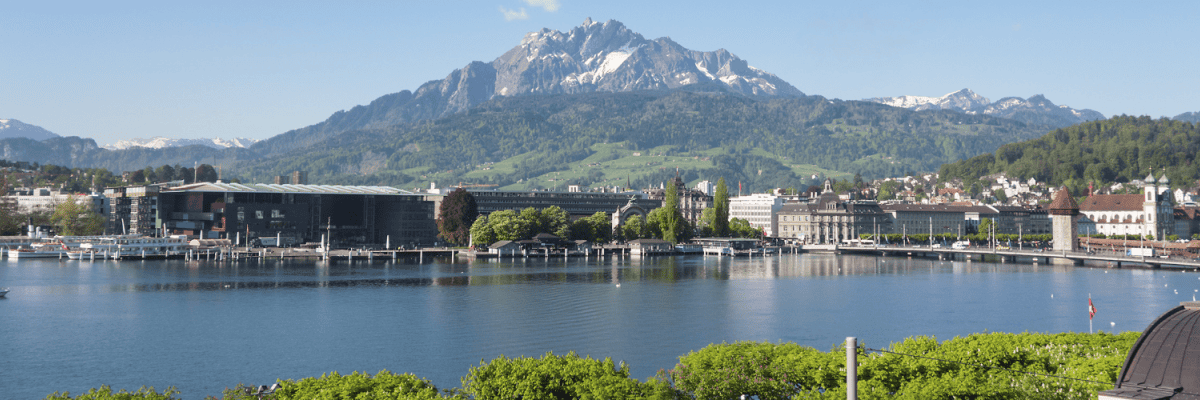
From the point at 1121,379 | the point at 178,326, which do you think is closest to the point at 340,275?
the point at 178,326

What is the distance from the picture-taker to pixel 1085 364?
26750 mm

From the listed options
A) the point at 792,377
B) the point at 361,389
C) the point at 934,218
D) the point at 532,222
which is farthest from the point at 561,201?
the point at 361,389

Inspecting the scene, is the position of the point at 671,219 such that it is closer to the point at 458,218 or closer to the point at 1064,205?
the point at 458,218

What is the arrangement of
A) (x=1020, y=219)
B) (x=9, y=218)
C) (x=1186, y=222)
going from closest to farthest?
(x=9, y=218) → (x=1186, y=222) → (x=1020, y=219)

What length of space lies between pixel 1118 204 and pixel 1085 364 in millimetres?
161654

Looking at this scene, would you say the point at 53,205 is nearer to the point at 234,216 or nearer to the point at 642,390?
the point at 234,216

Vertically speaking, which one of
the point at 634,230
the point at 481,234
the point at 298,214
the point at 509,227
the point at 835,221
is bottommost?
the point at 481,234

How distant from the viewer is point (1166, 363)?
18.2 meters

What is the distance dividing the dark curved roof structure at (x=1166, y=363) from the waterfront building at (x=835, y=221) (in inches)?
6033

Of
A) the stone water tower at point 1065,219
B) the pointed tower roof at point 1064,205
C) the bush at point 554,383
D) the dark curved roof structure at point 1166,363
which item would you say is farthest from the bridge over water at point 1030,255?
the bush at point 554,383

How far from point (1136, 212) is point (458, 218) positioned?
367ft

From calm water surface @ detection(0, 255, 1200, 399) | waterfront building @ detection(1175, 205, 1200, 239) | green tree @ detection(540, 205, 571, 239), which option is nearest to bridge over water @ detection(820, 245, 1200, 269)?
calm water surface @ detection(0, 255, 1200, 399)

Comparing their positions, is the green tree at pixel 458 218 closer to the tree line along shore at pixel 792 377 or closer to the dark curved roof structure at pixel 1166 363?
the tree line along shore at pixel 792 377

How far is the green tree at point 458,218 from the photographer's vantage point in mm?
136625
